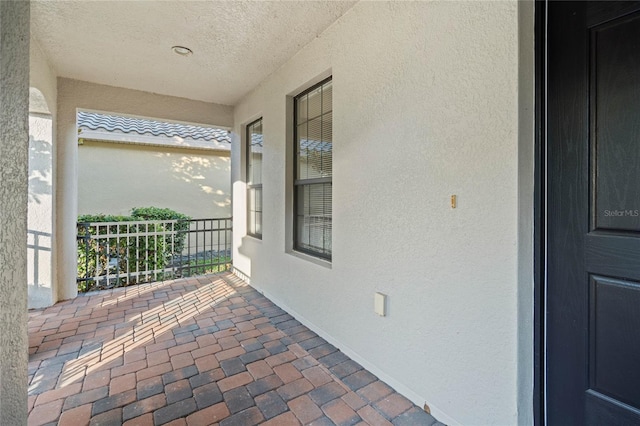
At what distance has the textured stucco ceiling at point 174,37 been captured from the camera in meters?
2.43

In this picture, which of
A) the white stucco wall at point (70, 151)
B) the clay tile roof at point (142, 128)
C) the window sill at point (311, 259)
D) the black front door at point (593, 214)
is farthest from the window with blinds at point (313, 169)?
the clay tile roof at point (142, 128)

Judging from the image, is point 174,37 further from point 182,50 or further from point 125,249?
point 125,249

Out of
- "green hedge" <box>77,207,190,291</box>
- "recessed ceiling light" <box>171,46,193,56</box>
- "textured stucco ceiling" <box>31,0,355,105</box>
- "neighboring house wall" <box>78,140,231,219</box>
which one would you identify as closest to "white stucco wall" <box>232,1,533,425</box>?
"textured stucco ceiling" <box>31,0,355,105</box>

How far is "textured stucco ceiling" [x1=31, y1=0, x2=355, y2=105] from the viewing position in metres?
2.43

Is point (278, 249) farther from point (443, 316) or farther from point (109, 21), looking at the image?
point (109, 21)

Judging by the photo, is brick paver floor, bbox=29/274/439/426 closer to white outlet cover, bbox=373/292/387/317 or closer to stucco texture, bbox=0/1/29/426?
white outlet cover, bbox=373/292/387/317

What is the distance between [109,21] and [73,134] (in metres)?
1.97

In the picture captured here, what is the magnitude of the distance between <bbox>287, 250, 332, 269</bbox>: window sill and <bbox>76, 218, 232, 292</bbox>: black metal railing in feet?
6.61

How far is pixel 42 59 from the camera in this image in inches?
126

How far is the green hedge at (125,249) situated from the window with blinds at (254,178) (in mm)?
1279

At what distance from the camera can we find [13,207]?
38.6 inches

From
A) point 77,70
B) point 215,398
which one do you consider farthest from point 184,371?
point 77,70

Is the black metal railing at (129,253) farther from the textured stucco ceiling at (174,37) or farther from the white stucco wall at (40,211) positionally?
the textured stucco ceiling at (174,37)

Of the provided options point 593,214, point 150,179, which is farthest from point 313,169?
point 150,179
